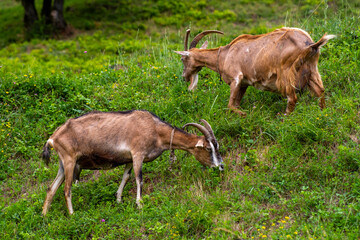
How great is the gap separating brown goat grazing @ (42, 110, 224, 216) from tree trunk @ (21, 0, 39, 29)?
13151mm

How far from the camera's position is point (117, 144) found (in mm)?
7852

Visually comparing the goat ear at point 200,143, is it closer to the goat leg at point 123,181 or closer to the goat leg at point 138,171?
the goat leg at point 138,171

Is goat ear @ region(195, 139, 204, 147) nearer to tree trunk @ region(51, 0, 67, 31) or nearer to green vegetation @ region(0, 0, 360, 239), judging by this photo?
green vegetation @ region(0, 0, 360, 239)

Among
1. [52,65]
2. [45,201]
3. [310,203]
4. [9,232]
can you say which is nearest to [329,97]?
[310,203]

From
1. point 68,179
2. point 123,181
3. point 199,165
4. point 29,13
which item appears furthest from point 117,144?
point 29,13

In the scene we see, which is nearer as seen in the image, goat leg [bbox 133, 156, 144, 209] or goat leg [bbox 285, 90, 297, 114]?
goat leg [bbox 133, 156, 144, 209]

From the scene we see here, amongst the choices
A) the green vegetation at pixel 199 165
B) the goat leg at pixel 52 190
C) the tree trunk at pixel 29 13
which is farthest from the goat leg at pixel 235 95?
the tree trunk at pixel 29 13

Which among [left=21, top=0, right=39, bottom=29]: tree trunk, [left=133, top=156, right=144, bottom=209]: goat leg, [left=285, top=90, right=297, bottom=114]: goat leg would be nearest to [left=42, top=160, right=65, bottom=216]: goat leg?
[left=133, top=156, right=144, bottom=209]: goat leg

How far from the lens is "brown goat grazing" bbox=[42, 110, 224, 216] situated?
7777mm

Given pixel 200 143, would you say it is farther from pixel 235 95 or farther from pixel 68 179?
pixel 68 179

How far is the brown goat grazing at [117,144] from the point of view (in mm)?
7777

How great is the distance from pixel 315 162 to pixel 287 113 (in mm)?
1261

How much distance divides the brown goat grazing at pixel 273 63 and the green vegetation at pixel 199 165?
1.45 feet

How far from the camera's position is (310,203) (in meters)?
6.80
